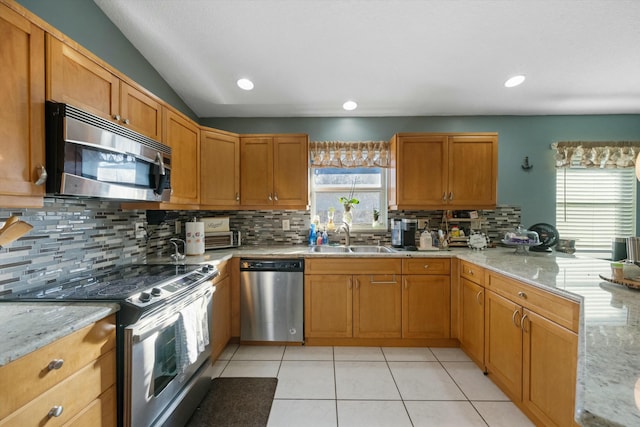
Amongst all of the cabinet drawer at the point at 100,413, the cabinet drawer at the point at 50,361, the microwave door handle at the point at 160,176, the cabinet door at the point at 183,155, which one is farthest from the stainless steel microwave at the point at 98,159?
the cabinet drawer at the point at 100,413

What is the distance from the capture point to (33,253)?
4.48 feet

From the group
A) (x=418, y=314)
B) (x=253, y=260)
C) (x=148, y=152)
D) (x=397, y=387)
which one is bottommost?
(x=397, y=387)

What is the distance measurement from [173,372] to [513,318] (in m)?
2.08

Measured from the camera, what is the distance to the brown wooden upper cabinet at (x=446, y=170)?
2.78 meters

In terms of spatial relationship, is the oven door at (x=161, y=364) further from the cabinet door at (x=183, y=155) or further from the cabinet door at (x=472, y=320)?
the cabinet door at (x=472, y=320)

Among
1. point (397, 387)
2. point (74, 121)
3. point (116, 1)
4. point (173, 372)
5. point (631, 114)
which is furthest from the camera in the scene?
point (631, 114)

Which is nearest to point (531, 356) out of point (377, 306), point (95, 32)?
point (377, 306)

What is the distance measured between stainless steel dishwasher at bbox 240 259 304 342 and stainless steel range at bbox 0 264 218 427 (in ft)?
2.02

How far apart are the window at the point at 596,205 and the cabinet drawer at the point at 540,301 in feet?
6.64

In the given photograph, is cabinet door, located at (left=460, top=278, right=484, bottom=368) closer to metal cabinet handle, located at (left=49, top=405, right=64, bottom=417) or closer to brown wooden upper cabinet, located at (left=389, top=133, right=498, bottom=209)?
Result: brown wooden upper cabinet, located at (left=389, top=133, right=498, bottom=209)

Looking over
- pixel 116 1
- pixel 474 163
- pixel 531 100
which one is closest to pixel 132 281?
pixel 116 1

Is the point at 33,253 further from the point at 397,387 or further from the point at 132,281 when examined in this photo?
the point at 397,387

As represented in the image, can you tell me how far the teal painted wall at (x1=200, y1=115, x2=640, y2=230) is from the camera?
10.2 ft

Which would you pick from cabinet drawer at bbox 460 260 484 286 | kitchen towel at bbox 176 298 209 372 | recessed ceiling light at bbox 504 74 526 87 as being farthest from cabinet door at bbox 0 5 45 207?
recessed ceiling light at bbox 504 74 526 87
